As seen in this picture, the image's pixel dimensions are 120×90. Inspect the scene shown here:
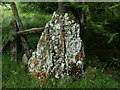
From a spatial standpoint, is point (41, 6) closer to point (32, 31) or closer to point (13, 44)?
point (32, 31)

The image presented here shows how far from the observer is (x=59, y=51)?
5137 millimetres

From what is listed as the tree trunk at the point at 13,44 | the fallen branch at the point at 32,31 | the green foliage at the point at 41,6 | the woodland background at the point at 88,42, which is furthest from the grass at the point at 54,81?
the green foliage at the point at 41,6

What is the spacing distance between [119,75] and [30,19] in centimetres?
340

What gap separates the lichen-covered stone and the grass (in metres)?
0.22

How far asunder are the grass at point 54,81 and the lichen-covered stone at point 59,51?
0.22 meters

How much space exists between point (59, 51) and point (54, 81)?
737 millimetres

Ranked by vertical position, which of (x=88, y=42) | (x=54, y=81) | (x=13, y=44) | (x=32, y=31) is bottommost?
(x=54, y=81)

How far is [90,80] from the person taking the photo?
480 cm

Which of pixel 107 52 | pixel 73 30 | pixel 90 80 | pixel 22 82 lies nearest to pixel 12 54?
pixel 22 82

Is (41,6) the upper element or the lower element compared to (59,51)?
upper

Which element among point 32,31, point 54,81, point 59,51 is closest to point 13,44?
point 32,31

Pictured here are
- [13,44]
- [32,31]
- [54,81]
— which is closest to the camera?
[54,81]

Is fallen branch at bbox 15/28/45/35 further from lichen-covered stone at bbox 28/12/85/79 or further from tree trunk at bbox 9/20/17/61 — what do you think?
lichen-covered stone at bbox 28/12/85/79

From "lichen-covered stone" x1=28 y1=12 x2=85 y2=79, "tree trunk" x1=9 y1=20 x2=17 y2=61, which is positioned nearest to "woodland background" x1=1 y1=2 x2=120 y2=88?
"tree trunk" x1=9 y1=20 x2=17 y2=61
